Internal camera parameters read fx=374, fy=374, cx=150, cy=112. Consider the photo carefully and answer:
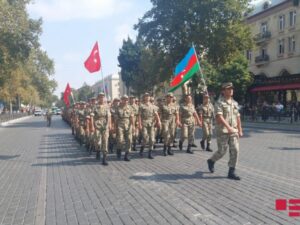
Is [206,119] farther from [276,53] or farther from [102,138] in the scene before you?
[276,53]

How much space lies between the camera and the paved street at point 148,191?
531 centimetres

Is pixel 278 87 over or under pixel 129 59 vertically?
under

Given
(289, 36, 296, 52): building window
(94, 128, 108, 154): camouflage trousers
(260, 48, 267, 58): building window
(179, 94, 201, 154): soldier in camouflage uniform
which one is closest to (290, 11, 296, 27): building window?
(289, 36, 296, 52): building window

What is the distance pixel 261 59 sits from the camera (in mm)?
42469

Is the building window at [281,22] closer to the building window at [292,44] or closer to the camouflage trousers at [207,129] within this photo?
the building window at [292,44]

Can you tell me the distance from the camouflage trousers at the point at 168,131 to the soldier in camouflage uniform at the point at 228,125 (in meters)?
3.51

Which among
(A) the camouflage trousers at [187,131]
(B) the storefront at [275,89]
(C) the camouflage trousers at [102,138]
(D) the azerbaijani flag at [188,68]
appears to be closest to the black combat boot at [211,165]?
(C) the camouflage trousers at [102,138]

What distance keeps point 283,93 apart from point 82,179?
33.7m

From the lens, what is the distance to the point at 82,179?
8031mm

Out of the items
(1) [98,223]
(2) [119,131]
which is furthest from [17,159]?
(1) [98,223]

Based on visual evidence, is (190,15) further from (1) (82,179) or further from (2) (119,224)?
(2) (119,224)

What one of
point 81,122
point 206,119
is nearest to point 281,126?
point 206,119

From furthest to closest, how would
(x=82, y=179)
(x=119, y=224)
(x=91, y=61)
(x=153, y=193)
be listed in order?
(x=91, y=61)
(x=82, y=179)
(x=153, y=193)
(x=119, y=224)

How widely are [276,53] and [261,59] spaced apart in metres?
2.19
